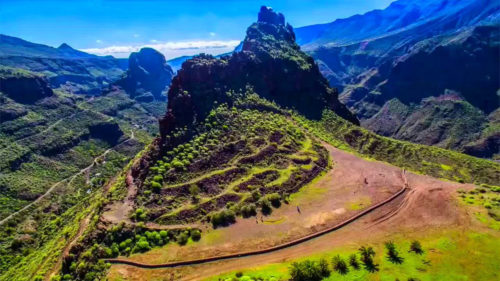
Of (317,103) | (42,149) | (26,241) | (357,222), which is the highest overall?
(317,103)

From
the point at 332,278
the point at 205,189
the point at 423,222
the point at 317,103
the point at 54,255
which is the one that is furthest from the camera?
the point at 317,103

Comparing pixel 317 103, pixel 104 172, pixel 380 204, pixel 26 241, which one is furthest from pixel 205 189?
pixel 104 172

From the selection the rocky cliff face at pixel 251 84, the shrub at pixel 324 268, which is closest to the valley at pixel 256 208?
the shrub at pixel 324 268

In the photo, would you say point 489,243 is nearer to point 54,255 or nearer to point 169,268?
point 169,268

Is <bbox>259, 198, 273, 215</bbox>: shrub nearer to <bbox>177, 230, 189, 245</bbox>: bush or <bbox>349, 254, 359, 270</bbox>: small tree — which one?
<bbox>177, 230, 189, 245</bbox>: bush

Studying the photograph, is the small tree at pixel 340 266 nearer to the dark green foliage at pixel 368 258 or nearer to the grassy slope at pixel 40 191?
the dark green foliage at pixel 368 258

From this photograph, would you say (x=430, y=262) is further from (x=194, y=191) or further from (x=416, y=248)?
(x=194, y=191)
